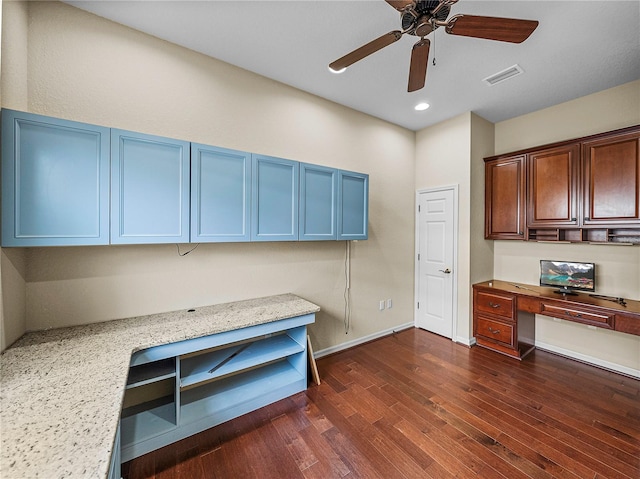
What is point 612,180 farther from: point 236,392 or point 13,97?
point 13,97

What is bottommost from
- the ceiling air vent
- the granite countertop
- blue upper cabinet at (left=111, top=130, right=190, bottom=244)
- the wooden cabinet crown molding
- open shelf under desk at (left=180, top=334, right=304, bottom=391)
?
open shelf under desk at (left=180, top=334, right=304, bottom=391)

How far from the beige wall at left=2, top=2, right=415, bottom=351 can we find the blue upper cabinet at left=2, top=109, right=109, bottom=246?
33cm

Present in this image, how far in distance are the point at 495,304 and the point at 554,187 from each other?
5.18 feet

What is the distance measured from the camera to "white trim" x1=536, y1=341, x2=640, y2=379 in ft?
9.13

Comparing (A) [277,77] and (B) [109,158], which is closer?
(B) [109,158]

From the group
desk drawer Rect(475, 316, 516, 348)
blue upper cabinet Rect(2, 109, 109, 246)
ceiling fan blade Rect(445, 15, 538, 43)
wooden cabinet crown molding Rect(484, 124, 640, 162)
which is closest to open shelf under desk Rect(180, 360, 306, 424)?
blue upper cabinet Rect(2, 109, 109, 246)

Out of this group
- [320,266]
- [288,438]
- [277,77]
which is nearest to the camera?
[288,438]

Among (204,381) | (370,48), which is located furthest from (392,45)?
(204,381)

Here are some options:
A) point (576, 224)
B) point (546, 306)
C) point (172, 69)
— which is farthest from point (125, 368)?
point (576, 224)

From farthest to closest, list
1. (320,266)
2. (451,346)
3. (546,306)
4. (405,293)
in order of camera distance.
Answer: (405,293)
(451,346)
(320,266)
(546,306)

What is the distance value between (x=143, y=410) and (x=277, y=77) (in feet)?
10.8

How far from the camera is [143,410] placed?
80.0 inches

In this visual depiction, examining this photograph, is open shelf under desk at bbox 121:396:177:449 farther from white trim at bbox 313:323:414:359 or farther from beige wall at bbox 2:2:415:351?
white trim at bbox 313:323:414:359

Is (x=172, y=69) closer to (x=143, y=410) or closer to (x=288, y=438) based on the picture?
(x=143, y=410)
